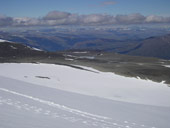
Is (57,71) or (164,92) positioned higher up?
(57,71)

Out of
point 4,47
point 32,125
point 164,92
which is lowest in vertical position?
point 164,92

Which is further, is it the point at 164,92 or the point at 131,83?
the point at 131,83

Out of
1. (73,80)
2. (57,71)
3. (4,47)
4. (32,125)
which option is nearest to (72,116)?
(32,125)

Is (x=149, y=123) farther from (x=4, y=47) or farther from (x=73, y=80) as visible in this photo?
(x=4, y=47)

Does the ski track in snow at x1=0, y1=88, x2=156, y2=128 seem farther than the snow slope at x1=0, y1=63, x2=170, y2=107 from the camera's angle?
No

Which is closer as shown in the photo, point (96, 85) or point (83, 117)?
point (83, 117)

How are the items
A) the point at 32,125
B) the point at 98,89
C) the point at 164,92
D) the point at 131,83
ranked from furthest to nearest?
the point at 131,83 < the point at 164,92 < the point at 98,89 < the point at 32,125

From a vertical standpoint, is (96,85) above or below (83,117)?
below

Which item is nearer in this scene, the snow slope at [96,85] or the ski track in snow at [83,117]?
the ski track in snow at [83,117]

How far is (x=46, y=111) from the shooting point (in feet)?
44.7

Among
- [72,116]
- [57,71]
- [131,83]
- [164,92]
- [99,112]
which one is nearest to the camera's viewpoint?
[72,116]

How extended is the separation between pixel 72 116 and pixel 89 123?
5.25ft

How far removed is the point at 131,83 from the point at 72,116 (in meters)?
27.2

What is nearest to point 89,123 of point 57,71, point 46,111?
point 46,111
